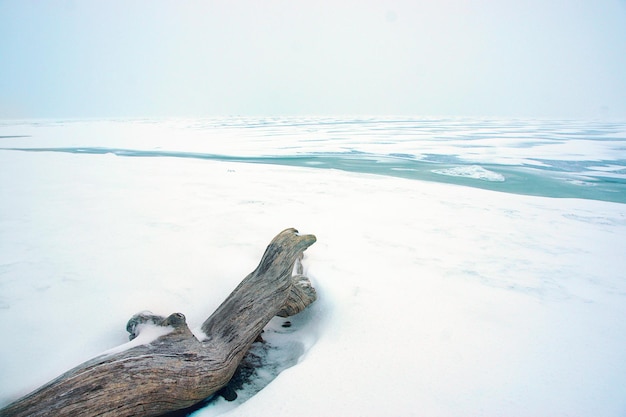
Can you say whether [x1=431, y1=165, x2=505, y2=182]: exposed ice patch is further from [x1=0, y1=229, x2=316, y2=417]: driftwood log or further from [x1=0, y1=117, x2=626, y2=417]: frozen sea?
[x1=0, y1=229, x2=316, y2=417]: driftwood log

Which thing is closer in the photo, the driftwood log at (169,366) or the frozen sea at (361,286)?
the driftwood log at (169,366)

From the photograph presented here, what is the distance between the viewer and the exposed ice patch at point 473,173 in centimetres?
892

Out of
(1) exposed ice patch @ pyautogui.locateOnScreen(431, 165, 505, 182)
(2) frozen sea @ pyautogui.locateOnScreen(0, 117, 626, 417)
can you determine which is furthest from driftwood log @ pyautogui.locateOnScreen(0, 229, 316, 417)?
(1) exposed ice patch @ pyautogui.locateOnScreen(431, 165, 505, 182)

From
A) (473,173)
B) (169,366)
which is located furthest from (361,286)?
(473,173)

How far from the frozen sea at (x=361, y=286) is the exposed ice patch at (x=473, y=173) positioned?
1517 mm

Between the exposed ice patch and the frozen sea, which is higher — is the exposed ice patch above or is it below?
above

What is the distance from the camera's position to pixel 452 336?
256cm

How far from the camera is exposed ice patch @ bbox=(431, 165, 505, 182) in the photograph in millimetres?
8916

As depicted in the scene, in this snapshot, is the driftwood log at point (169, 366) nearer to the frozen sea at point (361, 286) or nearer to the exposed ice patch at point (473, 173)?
the frozen sea at point (361, 286)

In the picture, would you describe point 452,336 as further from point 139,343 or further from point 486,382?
point 139,343

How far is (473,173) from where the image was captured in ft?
31.0

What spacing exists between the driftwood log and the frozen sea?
205mm

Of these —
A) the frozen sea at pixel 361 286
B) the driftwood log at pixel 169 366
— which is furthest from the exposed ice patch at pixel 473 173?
the driftwood log at pixel 169 366

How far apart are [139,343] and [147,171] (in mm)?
7863
